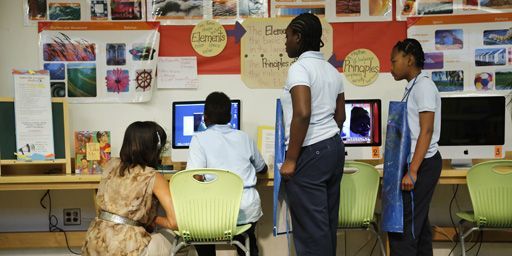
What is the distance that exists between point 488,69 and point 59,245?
309 cm

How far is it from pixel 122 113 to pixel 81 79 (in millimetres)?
357

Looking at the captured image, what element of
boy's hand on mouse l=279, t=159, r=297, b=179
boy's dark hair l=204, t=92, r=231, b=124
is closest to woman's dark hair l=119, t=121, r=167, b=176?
boy's hand on mouse l=279, t=159, r=297, b=179

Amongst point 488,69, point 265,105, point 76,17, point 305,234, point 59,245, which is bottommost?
point 59,245

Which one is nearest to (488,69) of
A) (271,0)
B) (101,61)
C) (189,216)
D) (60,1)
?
(271,0)

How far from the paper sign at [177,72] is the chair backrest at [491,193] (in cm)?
186

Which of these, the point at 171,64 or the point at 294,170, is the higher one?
the point at 171,64

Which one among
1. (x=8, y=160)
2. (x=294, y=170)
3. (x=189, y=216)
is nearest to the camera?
(x=294, y=170)

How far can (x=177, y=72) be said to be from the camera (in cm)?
357

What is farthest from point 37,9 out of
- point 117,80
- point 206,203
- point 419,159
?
point 419,159

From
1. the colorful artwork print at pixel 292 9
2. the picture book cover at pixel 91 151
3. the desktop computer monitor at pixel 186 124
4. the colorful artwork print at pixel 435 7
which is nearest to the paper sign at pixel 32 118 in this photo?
the picture book cover at pixel 91 151

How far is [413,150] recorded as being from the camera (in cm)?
260

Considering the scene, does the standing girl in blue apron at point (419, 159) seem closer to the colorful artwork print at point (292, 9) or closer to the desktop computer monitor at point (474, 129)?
the desktop computer monitor at point (474, 129)

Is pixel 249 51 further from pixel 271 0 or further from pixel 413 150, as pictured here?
pixel 413 150

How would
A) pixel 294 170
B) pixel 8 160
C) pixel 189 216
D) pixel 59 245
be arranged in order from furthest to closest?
pixel 59 245 < pixel 8 160 < pixel 189 216 < pixel 294 170
